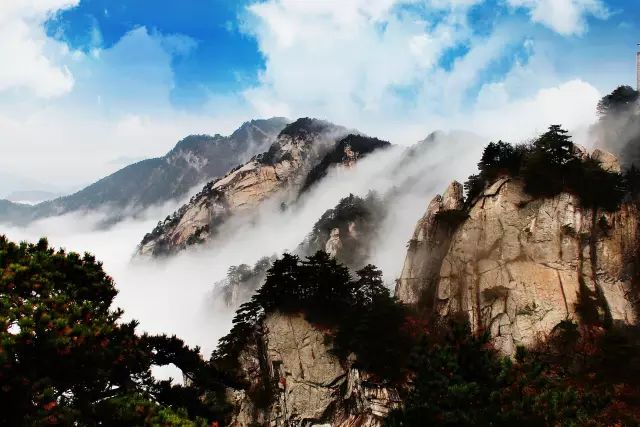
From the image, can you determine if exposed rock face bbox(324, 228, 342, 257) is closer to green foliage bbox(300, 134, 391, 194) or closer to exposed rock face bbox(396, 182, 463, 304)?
exposed rock face bbox(396, 182, 463, 304)

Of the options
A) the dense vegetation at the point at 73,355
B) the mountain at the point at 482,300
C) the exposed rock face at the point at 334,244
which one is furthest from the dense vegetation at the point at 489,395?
the exposed rock face at the point at 334,244

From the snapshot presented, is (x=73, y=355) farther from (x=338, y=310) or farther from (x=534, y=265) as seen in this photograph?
(x=534, y=265)

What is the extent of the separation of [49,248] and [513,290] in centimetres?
3708

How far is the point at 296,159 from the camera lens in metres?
187

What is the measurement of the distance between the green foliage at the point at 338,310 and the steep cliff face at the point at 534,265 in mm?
6426

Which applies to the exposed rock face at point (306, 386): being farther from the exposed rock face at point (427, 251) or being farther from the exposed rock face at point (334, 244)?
the exposed rock face at point (334, 244)

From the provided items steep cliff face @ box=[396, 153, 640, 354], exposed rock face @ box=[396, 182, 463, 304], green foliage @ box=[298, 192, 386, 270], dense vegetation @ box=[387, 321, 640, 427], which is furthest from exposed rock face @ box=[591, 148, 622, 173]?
green foliage @ box=[298, 192, 386, 270]

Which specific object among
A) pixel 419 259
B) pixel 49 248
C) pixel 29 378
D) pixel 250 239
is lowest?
pixel 29 378

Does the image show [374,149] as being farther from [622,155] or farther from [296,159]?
[622,155]

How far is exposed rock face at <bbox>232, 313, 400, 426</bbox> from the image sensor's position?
41.2m

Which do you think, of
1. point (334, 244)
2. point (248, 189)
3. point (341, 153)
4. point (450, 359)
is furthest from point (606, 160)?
point (248, 189)

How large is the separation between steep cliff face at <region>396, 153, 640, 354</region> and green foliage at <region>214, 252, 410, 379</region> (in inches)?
253

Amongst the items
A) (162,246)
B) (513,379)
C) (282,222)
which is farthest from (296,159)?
(513,379)

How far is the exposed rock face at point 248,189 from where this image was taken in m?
176
